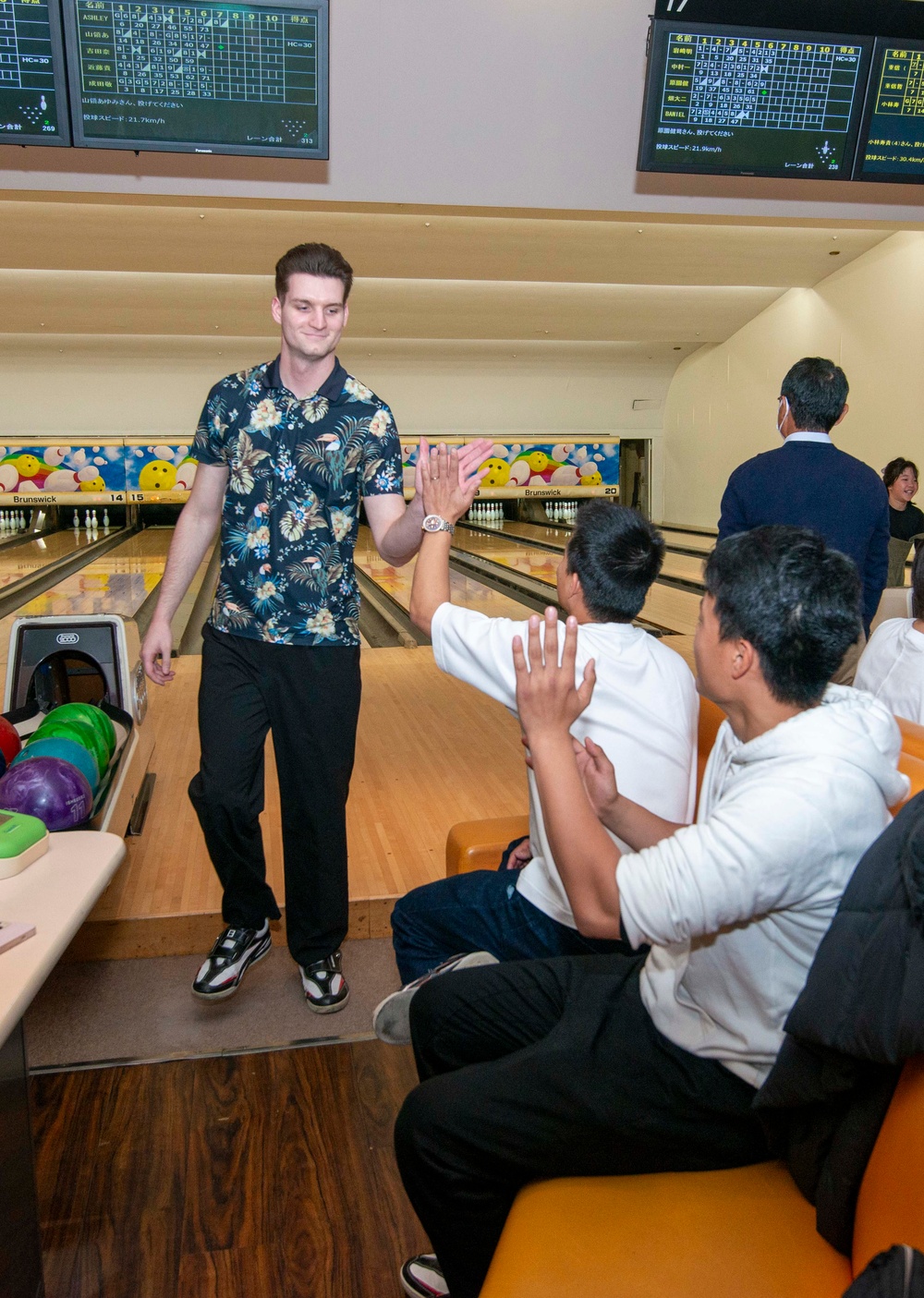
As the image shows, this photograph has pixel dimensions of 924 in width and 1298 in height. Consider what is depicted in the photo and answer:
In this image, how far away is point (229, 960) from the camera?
209 cm

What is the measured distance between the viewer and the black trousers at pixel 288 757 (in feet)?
6.38

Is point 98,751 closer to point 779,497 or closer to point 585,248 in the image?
point 779,497

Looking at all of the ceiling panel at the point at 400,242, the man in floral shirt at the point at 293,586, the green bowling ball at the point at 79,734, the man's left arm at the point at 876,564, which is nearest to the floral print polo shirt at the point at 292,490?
the man in floral shirt at the point at 293,586

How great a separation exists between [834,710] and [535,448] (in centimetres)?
975

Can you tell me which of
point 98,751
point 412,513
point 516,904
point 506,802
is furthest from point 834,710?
point 506,802

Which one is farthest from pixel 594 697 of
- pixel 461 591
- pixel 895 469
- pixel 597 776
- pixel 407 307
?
pixel 407 307

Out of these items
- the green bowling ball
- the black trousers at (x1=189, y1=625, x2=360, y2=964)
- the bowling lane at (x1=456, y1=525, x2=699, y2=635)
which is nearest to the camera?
the black trousers at (x1=189, y1=625, x2=360, y2=964)

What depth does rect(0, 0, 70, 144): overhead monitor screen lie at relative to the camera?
246 centimetres

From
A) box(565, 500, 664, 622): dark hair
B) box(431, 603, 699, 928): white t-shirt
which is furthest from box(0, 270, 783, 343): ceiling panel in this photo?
box(431, 603, 699, 928): white t-shirt

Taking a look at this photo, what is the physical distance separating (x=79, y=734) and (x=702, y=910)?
1681 mm

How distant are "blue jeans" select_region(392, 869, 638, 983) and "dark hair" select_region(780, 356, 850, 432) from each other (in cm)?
142

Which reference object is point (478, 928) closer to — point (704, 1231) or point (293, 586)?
point (704, 1231)

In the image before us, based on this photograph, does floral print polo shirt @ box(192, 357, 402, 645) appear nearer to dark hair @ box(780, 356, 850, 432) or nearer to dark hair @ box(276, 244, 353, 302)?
dark hair @ box(276, 244, 353, 302)

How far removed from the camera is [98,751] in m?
2.28
